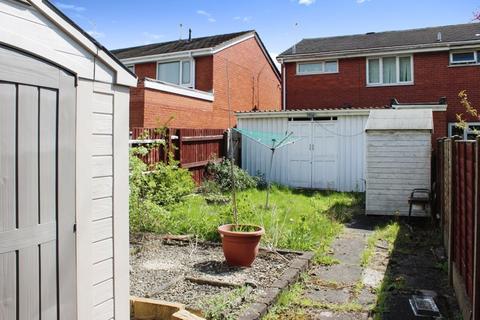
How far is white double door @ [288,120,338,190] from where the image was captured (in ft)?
50.2

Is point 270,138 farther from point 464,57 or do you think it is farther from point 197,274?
point 464,57

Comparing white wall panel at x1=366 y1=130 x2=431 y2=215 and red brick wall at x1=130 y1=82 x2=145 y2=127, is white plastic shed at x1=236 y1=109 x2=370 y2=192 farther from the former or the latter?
white wall panel at x1=366 y1=130 x2=431 y2=215

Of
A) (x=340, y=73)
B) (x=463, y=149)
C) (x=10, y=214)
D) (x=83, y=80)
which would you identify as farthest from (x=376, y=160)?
(x=340, y=73)

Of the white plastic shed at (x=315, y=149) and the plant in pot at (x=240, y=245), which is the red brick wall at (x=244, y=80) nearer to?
the white plastic shed at (x=315, y=149)

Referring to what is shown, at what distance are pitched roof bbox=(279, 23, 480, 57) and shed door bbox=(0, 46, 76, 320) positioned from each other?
18722 mm

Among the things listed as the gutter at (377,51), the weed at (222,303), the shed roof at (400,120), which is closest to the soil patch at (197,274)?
the weed at (222,303)

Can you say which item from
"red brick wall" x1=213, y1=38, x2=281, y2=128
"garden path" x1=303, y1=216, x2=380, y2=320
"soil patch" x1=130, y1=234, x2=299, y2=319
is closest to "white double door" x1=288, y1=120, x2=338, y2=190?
"red brick wall" x1=213, y1=38, x2=281, y2=128

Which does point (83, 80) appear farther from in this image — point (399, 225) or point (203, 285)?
point (399, 225)

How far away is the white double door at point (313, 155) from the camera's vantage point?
15.3m

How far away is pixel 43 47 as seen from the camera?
2963mm

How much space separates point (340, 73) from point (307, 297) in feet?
54.7

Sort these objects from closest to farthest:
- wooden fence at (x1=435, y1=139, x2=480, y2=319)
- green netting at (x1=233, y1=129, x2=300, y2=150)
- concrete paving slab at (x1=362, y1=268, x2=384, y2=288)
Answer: wooden fence at (x1=435, y1=139, x2=480, y2=319)
concrete paving slab at (x1=362, y1=268, x2=384, y2=288)
green netting at (x1=233, y1=129, x2=300, y2=150)

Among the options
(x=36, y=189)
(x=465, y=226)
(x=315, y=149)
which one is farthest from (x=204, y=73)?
(x=36, y=189)

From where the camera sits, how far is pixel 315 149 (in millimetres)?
15547
